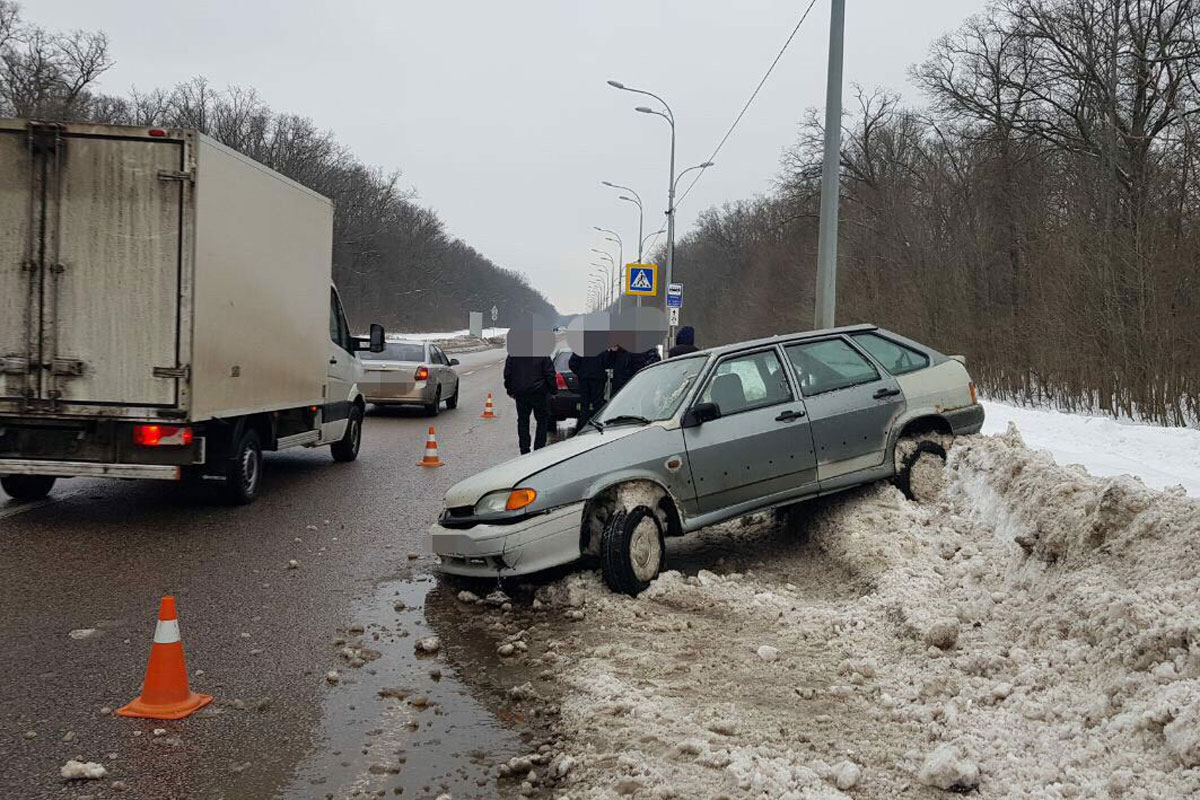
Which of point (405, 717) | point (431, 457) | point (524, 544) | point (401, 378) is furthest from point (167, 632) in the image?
point (401, 378)

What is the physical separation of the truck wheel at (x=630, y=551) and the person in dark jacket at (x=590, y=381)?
16.9 ft

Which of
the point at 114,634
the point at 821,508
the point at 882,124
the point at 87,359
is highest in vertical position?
the point at 882,124

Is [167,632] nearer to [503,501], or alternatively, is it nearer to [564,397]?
[503,501]

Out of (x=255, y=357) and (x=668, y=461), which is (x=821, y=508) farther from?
(x=255, y=357)

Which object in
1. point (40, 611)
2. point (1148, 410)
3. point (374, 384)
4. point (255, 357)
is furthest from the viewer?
point (374, 384)

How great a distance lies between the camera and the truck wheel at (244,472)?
30.5 ft

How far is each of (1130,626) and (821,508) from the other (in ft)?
12.1

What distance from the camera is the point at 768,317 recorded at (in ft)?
166

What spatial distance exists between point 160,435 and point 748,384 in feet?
15.7

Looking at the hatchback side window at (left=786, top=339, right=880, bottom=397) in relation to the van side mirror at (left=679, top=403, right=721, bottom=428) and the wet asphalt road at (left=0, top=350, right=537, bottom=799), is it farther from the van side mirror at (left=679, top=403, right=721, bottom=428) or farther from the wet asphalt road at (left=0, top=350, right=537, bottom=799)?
the wet asphalt road at (left=0, top=350, right=537, bottom=799)

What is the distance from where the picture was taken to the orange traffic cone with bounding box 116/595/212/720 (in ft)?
14.5

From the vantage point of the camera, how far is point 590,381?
456 inches

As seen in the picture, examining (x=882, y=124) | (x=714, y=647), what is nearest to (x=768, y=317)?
(x=882, y=124)

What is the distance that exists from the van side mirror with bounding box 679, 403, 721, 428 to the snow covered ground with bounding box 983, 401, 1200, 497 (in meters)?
2.79
